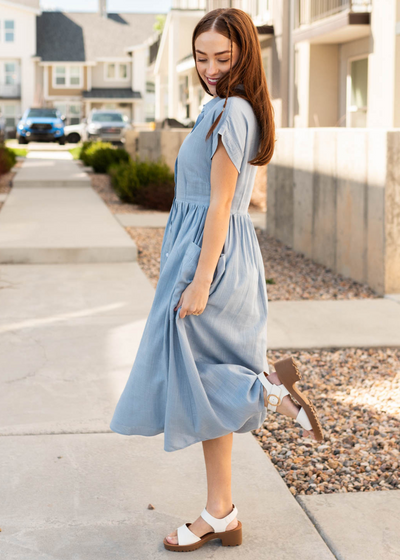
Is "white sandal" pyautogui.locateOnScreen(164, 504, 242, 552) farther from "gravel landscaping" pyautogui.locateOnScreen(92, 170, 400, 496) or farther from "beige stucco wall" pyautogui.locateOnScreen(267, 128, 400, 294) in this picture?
"beige stucco wall" pyautogui.locateOnScreen(267, 128, 400, 294)

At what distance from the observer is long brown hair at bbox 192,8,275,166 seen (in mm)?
2227

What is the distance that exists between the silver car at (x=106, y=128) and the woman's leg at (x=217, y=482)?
32698 millimetres

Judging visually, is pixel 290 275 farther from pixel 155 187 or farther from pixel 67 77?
pixel 67 77

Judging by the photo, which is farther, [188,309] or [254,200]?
[254,200]

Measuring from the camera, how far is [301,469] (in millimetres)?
3096

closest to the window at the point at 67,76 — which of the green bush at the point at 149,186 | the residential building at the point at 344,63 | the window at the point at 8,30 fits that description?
the window at the point at 8,30

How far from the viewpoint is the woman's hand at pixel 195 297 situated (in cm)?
223

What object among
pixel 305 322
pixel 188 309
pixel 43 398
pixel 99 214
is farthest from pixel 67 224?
pixel 188 309

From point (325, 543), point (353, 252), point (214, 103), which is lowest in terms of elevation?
point (325, 543)

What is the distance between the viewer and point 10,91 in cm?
4950

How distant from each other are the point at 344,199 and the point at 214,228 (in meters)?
4.88

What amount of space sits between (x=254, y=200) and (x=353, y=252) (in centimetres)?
579

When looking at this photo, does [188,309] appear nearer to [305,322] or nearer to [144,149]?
[305,322]

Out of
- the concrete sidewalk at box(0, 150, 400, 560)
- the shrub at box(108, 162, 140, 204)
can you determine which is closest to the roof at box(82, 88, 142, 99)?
the shrub at box(108, 162, 140, 204)
